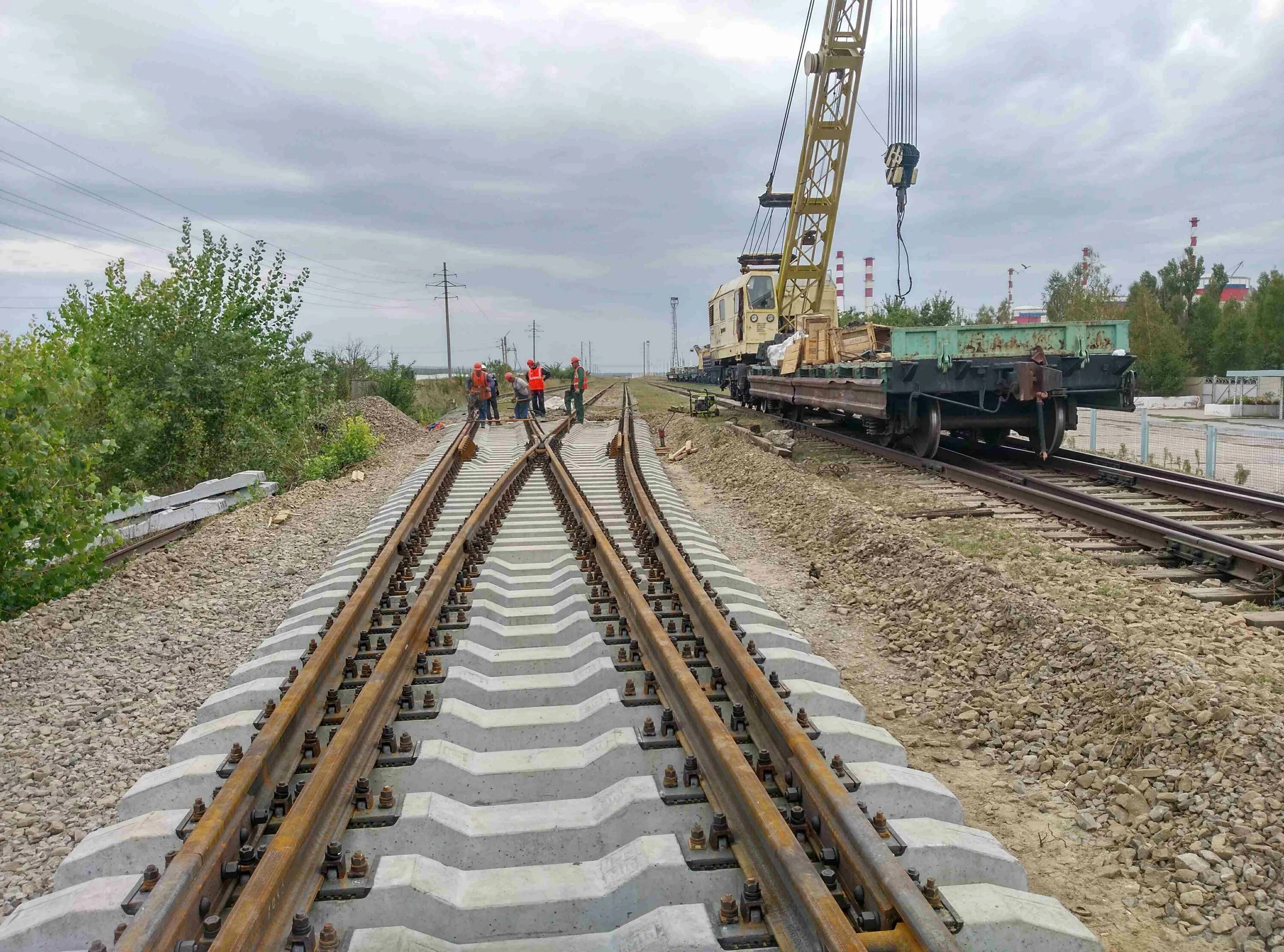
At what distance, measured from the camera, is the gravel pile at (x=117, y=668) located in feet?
10.3

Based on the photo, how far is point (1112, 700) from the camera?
3824 mm

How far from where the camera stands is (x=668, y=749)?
304cm

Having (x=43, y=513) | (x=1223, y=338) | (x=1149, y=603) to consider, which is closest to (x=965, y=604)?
(x=1149, y=603)

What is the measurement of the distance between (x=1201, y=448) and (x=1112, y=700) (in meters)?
13.2

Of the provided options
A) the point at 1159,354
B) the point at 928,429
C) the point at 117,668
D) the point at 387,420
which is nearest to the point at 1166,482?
the point at 928,429

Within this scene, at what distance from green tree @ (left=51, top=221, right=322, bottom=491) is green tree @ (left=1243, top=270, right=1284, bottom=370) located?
134ft

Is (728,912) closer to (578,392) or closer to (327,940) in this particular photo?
(327,940)

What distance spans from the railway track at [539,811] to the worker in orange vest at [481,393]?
551 inches

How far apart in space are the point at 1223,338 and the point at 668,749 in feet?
152

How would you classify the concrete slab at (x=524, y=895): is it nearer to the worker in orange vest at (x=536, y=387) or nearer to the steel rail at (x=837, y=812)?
the steel rail at (x=837, y=812)

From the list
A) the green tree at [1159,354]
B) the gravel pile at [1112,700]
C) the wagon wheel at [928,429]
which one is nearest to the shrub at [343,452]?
the wagon wheel at [928,429]

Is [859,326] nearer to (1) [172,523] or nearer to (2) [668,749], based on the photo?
(1) [172,523]

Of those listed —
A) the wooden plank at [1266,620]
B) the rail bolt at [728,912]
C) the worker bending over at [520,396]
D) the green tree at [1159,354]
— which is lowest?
the rail bolt at [728,912]

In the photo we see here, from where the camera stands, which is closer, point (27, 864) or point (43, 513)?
point (27, 864)
